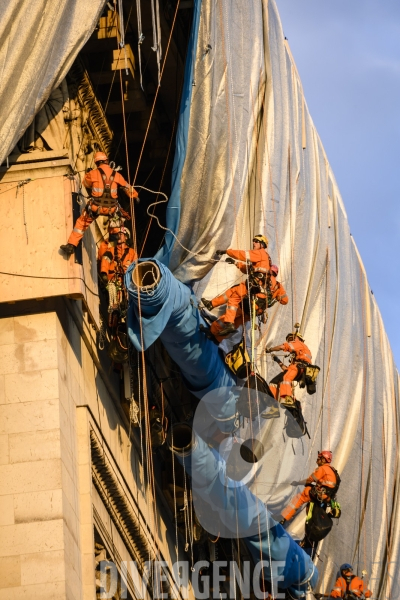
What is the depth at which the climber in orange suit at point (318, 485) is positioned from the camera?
2688cm

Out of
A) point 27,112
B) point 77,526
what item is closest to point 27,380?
point 77,526

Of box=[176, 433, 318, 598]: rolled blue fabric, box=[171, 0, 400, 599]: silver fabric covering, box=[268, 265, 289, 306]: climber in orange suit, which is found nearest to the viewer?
box=[268, 265, 289, 306]: climber in orange suit

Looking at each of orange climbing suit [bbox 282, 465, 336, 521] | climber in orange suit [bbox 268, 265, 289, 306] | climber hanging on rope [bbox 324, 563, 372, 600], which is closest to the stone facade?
climber in orange suit [bbox 268, 265, 289, 306]

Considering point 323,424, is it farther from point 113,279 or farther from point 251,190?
point 113,279

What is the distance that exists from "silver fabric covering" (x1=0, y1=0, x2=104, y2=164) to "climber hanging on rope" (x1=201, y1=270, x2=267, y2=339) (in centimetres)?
392

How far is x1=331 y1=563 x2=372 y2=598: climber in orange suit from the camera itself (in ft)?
98.2

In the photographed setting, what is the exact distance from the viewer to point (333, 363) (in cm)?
3002

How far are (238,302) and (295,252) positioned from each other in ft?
17.0

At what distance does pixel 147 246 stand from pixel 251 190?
171 inches

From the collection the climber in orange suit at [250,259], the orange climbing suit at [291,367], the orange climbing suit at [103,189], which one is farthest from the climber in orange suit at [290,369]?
the orange climbing suit at [103,189]

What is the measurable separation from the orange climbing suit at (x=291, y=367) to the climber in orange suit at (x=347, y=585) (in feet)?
22.7

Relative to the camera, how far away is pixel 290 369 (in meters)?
24.2

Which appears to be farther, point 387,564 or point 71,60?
point 387,564

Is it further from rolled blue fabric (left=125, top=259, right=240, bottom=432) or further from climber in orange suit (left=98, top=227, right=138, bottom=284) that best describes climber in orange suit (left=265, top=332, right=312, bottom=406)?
climber in orange suit (left=98, top=227, right=138, bottom=284)
